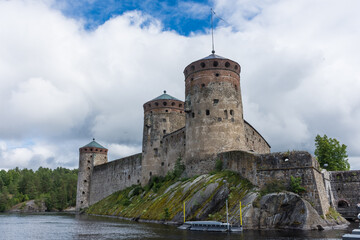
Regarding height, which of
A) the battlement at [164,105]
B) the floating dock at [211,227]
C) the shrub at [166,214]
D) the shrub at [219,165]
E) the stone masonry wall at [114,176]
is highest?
the battlement at [164,105]

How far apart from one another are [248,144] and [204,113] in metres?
7.42

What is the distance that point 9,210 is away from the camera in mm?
78562

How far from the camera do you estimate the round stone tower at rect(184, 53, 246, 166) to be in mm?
33188

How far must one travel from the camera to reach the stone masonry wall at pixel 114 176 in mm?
52812

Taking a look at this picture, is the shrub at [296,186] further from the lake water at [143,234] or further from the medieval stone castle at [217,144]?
the lake water at [143,234]

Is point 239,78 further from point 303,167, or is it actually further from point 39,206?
point 39,206

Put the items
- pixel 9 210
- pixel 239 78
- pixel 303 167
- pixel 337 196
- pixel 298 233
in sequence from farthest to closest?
1. pixel 9 210
2. pixel 239 78
3. pixel 337 196
4. pixel 303 167
5. pixel 298 233

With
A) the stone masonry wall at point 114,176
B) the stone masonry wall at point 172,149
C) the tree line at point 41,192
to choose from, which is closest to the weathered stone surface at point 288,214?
the stone masonry wall at point 172,149

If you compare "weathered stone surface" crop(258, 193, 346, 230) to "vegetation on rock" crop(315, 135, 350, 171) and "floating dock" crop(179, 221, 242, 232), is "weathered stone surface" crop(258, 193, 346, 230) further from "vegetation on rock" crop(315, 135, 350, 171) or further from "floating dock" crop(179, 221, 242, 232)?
"vegetation on rock" crop(315, 135, 350, 171)

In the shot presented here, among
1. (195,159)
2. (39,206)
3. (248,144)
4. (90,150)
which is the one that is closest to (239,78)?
(248,144)

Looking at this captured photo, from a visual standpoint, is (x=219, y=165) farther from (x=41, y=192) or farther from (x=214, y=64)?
(x=41, y=192)

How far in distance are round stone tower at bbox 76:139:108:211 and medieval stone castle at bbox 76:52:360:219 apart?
15.6 m

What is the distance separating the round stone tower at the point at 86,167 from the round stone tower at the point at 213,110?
36.8m

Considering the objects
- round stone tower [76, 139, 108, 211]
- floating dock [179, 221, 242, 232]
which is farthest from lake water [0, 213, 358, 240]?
round stone tower [76, 139, 108, 211]
